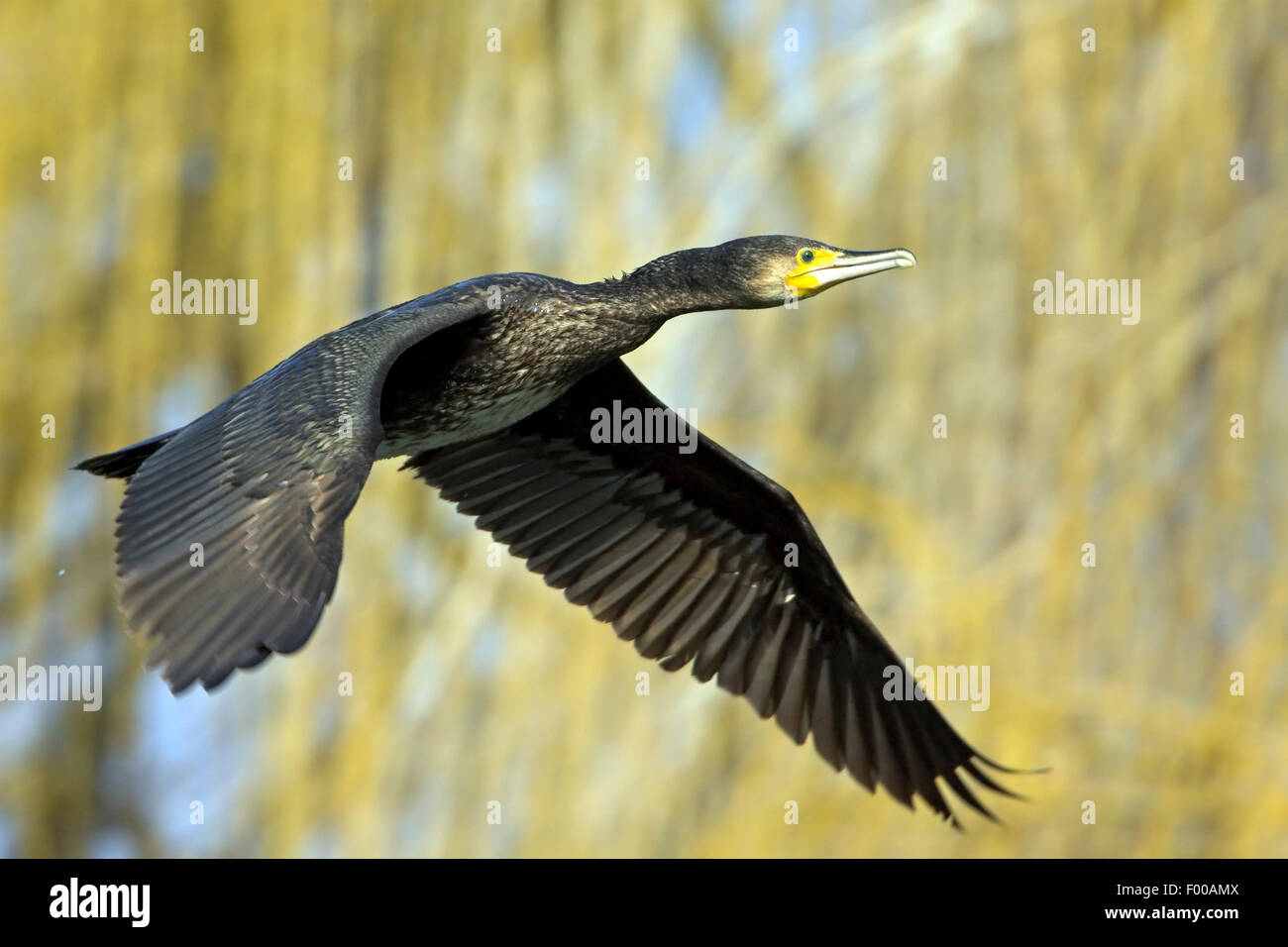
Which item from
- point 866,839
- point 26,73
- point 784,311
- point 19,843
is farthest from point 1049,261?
point 19,843

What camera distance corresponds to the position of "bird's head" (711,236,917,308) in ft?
25.1

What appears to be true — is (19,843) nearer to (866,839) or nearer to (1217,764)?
(866,839)

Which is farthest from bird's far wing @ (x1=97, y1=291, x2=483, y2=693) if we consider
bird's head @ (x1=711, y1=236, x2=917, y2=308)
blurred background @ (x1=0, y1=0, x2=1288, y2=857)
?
blurred background @ (x1=0, y1=0, x2=1288, y2=857)

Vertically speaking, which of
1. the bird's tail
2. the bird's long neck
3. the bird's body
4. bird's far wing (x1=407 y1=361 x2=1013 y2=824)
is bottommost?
bird's far wing (x1=407 y1=361 x2=1013 y2=824)

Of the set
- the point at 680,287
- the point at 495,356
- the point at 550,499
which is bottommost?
the point at 550,499

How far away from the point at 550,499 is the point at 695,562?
670 mm

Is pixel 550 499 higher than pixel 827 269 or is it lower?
lower

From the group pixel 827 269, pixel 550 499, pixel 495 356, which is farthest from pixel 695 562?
pixel 495 356

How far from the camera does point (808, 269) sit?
25.2 ft

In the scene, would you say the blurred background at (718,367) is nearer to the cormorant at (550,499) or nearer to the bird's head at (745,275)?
the cormorant at (550,499)

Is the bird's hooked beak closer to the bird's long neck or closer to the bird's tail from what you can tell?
the bird's long neck

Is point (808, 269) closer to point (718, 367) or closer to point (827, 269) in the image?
point (827, 269)

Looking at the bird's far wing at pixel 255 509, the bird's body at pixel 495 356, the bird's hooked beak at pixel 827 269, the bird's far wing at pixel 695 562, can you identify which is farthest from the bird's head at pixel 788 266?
the bird's far wing at pixel 255 509

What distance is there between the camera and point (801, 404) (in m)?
10.2
